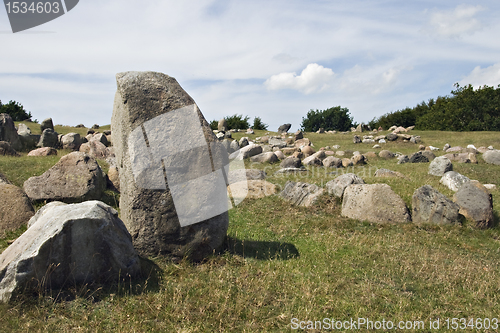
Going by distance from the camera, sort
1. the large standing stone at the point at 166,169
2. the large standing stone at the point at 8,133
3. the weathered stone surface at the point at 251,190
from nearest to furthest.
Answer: the large standing stone at the point at 166,169, the weathered stone surface at the point at 251,190, the large standing stone at the point at 8,133

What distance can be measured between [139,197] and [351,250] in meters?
5.52

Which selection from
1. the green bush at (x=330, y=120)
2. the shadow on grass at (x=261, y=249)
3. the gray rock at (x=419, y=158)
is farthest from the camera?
the green bush at (x=330, y=120)

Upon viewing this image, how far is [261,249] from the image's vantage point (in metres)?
8.80

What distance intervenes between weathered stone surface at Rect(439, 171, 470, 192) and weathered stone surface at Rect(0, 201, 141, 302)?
14.3m

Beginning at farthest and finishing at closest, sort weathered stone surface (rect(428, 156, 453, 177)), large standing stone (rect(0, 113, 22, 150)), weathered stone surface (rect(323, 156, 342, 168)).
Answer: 1. weathered stone surface (rect(323, 156, 342, 168))
2. large standing stone (rect(0, 113, 22, 150))
3. weathered stone surface (rect(428, 156, 453, 177))

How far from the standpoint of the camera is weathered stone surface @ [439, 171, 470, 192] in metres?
15.6

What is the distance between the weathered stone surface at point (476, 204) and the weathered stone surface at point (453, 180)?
9.37 feet

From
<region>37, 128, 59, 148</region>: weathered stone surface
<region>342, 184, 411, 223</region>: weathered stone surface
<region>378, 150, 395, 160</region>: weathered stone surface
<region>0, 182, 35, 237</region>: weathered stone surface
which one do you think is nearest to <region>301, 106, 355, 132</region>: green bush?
<region>378, 150, 395, 160</region>: weathered stone surface

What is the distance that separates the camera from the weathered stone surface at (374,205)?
39.1ft

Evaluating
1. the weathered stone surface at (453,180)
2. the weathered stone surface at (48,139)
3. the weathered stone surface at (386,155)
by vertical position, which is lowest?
the weathered stone surface at (453,180)

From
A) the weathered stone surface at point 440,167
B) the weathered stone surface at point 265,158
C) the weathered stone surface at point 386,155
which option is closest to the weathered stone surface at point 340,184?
the weathered stone surface at point 440,167

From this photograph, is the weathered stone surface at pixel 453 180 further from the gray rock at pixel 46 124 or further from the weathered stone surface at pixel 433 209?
the gray rock at pixel 46 124

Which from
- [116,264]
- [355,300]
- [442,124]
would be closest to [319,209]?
[355,300]

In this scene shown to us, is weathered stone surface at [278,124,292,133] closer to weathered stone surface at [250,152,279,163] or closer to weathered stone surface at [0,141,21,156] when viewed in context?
weathered stone surface at [250,152,279,163]
